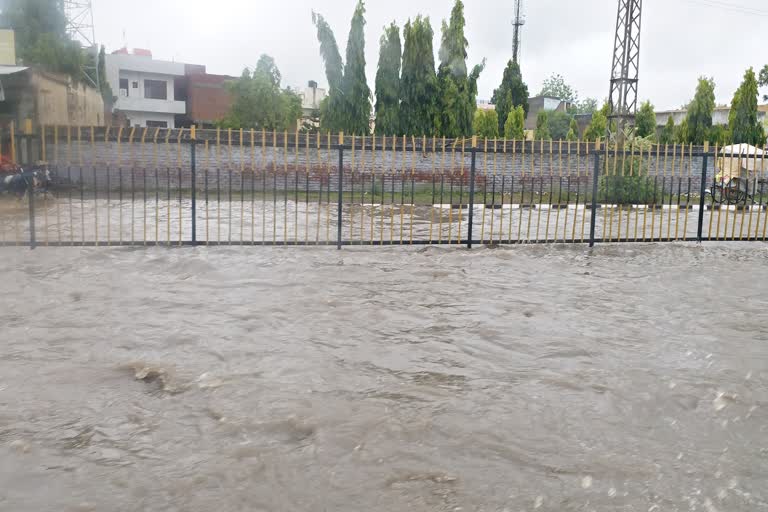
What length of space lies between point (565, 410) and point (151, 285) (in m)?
5.66

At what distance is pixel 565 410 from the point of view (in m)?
4.70

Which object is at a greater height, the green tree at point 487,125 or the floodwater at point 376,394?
the green tree at point 487,125

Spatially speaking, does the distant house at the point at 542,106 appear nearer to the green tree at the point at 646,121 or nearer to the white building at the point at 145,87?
the green tree at the point at 646,121

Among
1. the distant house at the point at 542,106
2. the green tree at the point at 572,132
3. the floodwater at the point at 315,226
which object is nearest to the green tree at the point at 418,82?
the floodwater at the point at 315,226

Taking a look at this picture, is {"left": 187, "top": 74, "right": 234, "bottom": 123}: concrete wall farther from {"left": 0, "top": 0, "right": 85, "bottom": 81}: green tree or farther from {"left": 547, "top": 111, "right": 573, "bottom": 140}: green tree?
{"left": 547, "top": 111, "right": 573, "bottom": 140}: green tree

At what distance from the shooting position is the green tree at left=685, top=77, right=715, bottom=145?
3850 cm

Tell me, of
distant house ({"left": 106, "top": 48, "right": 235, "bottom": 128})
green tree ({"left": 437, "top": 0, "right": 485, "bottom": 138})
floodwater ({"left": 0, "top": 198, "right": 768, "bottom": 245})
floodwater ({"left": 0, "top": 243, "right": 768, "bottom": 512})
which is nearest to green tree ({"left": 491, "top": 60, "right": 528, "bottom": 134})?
green tree ({"left": 437, "top": 0, "right": 485, "bottom": 138})

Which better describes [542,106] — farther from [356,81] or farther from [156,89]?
[356,81]

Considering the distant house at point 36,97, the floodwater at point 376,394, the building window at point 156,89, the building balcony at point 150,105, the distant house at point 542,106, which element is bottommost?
the floodwater at point 376,394

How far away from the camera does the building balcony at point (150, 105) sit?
47.9 metres

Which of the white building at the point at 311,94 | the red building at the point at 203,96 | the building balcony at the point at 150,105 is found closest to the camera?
the building balcony at the point at 150,105

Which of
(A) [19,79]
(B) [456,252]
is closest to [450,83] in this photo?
(A) [19,79]

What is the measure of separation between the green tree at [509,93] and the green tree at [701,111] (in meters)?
10.1

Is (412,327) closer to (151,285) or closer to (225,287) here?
(225,287)
